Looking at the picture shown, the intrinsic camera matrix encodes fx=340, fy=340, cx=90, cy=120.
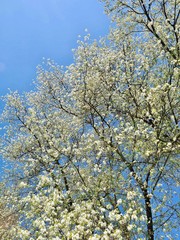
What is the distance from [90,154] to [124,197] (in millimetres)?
3011

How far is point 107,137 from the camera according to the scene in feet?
55.1

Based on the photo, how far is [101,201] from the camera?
12.5 metres

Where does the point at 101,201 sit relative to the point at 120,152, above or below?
below

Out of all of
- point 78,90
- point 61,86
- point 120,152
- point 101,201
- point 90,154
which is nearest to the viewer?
point 101,201

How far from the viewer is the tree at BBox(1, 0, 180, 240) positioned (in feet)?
36.4

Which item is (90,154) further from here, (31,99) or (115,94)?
(31,99)

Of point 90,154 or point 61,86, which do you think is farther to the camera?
point 61,86

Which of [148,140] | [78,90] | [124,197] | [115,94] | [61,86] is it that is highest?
[61,86]

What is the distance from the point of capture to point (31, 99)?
2456 cm

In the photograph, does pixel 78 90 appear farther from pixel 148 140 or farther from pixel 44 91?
pixel 148 140

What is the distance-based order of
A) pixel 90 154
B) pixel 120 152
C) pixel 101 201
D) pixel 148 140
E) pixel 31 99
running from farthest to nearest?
pixel 31 99
pixel 90 154
pixel 120 152
pixel 148 140
pixel 101 201

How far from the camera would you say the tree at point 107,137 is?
11.1 m

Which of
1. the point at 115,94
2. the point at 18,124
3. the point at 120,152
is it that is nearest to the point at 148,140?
the point at 120,152

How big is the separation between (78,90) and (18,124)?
6471 mm
